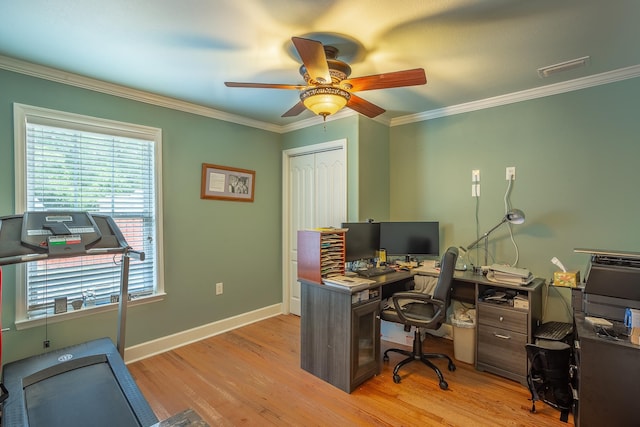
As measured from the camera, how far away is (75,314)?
103 inches

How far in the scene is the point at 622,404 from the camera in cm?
178

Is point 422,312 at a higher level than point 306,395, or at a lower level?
higher

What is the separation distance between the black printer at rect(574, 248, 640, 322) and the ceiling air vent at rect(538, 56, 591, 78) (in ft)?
4.64

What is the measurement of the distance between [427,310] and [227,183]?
2.50m

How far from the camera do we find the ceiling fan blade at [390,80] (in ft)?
6.11

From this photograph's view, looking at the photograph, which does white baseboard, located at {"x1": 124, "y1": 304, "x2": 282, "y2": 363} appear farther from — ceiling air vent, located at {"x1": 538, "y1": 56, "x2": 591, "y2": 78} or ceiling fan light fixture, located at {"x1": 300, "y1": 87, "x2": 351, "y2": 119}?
ceiling air vent, located at {"x1": 538, "y1": 56, "x2": 591, "y2": 78}

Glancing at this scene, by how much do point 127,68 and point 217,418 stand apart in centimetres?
267

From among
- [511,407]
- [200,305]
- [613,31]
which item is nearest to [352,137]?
[613,31]

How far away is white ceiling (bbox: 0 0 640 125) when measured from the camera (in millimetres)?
1729

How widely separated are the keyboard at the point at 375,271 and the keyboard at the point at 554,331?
1.26 metres

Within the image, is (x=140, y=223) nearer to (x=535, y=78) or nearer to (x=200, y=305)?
(x=200, y=305)

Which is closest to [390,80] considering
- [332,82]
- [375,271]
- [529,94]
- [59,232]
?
[332,82]

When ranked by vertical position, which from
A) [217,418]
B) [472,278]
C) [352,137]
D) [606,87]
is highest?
[606,87]

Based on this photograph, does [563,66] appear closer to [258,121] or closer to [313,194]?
[313,194]
